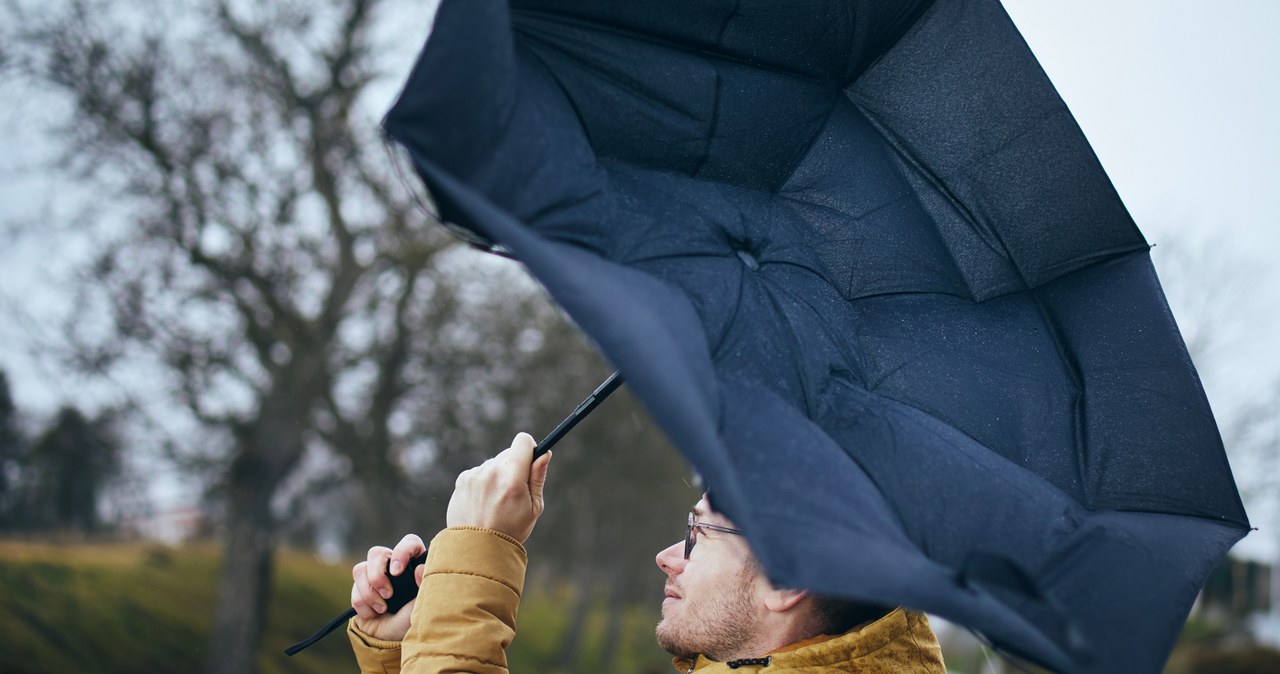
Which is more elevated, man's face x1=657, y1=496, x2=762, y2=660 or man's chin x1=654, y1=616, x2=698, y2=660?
man's face x1=657, y1=496, x2=762, y2=660

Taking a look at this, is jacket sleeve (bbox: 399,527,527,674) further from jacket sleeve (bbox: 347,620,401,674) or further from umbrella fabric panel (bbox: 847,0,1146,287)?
umbrella fabric panel (bbox: 847,0,1146,287)

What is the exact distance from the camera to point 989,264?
2.59 metres

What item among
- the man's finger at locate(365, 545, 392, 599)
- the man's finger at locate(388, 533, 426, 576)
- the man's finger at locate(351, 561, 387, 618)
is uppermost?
the man's finger at locate(388, 533, 426, 576)

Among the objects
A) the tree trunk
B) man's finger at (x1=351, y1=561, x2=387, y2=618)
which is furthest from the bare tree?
man's finger at (x1=351, y1=561, x2=387, y2=618)

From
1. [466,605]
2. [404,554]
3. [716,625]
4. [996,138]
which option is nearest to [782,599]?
[716,625]

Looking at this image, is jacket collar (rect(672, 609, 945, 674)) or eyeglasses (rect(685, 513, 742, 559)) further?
eyeglasses (rect(685, 513, 742, 559))

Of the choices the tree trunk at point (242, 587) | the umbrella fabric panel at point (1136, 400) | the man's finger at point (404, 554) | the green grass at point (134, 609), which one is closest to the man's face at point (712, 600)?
the man's finger at point (404, 554)

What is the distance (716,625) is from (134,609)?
52.5ft

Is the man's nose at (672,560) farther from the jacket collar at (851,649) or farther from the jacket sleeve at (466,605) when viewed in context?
the jacket sleeve at (466,605)

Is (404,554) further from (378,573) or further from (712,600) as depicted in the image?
(712,600)

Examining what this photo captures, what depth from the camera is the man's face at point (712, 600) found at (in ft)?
8.57

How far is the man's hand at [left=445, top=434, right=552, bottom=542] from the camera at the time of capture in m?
2.36

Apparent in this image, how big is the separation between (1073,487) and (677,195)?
1096mm

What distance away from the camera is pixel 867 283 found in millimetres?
2486
